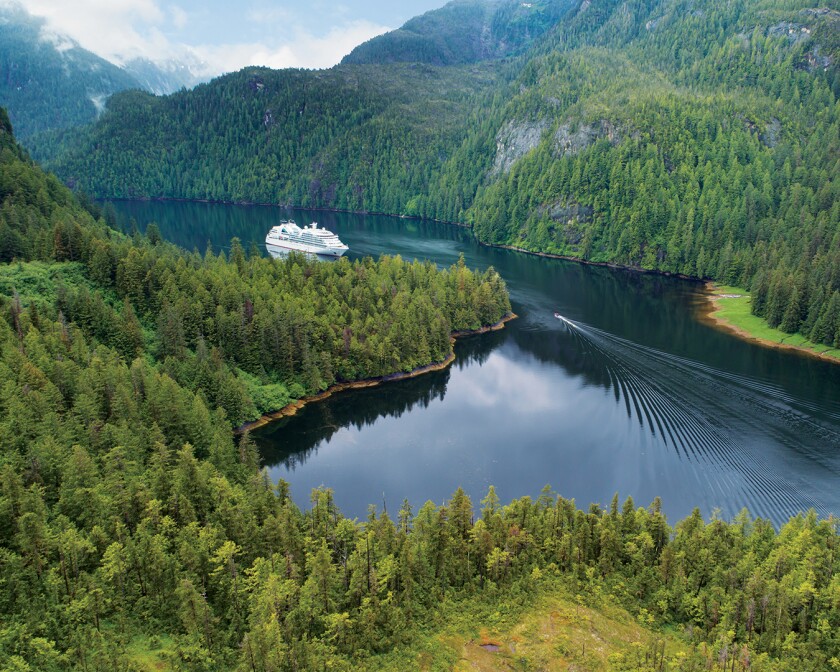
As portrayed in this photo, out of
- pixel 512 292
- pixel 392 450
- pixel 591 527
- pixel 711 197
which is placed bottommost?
pixel 392 450

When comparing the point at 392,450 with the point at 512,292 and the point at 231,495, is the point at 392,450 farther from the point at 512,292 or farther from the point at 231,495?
the point at 512,292

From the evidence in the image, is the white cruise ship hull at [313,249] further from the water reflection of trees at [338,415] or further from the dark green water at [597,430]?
the water reflection of trees at [338,415]

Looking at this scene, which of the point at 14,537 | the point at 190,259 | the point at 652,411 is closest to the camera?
the point at 14,537

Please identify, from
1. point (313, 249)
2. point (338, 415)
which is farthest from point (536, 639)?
point (313, 249)

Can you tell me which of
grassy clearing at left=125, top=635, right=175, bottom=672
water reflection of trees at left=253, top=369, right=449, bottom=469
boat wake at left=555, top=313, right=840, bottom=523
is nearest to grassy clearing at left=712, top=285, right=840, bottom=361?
boat wake at left=555, top=313, right=840, bottom=523

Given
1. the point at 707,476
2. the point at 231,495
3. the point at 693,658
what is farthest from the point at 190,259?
the point at 693,658

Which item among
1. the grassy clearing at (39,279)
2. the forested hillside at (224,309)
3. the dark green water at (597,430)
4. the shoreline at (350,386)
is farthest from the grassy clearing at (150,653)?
the grassy clearing at (39,279)

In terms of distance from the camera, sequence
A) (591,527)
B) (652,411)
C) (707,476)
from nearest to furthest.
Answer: (591,527) < (707,476) < (652,411)

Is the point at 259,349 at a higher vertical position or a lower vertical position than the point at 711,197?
lower
